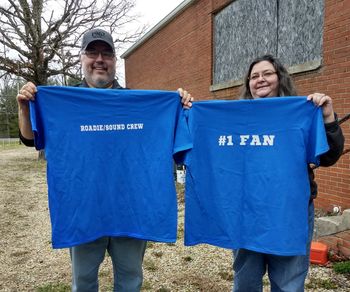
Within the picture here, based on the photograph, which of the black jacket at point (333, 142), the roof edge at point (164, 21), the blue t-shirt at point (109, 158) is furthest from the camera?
the roof edge at point (164, 21)

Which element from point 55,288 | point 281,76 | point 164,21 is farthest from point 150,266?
point 164,21

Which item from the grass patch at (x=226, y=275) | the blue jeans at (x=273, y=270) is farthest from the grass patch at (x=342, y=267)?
the blue jeans at (x=273, y=270)

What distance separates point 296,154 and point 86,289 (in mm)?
1723

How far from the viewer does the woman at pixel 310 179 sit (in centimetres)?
207

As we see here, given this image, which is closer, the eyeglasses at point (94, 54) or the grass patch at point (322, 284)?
the eyeglasses at point (94, 54)

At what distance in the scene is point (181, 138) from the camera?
7.70 feet

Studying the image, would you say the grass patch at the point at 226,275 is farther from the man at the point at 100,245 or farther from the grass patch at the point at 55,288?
the grass patch at the point at 55,288

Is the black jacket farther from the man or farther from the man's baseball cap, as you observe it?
the man's baseball cap

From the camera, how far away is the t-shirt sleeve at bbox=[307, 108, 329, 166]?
79.6 inches

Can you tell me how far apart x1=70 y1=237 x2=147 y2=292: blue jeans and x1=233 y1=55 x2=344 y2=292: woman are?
2.34ft

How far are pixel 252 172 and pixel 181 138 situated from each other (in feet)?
1.74

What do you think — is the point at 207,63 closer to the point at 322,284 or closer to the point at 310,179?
the point at 322,284

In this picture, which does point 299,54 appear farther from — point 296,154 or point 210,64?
point 296,154

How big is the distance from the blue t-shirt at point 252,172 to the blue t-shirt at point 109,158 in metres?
0.16
